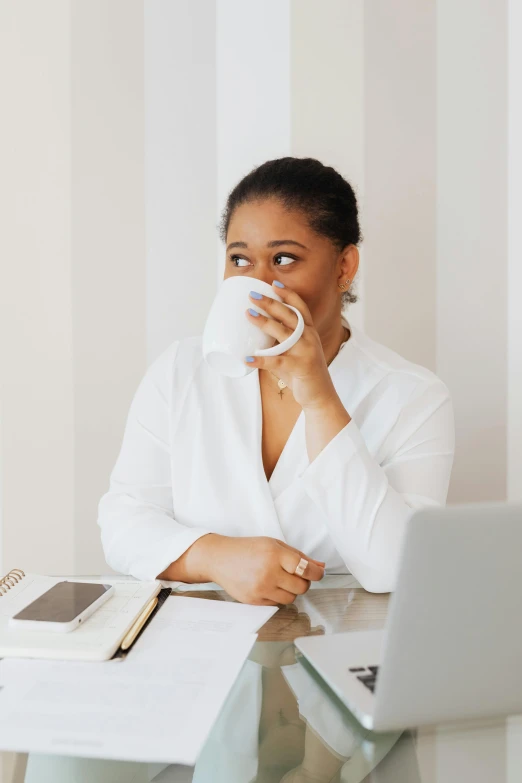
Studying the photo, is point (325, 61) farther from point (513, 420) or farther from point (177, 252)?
point (513, 420)

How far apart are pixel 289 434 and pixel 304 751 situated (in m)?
0.73

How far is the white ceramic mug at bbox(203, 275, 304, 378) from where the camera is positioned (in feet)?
3.06

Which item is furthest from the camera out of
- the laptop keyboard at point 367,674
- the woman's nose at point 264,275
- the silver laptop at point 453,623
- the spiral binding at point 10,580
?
the woman's nose at point 264,275

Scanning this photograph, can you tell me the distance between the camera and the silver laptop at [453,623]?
1.63ft

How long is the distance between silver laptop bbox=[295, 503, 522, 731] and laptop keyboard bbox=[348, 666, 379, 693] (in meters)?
0.05

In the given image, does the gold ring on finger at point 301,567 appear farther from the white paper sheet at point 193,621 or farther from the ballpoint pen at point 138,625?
the ballpoint pen at point 138,625

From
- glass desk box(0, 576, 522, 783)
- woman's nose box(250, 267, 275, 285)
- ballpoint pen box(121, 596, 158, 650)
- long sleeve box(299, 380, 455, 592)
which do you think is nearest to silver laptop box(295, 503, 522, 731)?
glass desk box(0, 576, 522, 783)

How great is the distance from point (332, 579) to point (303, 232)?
0.57 meters

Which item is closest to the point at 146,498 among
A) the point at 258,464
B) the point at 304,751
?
the point at 258,464

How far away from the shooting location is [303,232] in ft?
3.82

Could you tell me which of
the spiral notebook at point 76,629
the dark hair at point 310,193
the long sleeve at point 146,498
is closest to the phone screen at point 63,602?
the spiral notebook at point 76,629

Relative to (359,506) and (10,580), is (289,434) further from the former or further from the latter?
(10,580)

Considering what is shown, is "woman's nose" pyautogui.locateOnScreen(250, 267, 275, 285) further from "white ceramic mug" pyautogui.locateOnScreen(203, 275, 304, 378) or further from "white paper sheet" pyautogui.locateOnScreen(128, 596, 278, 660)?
"white paper sheet" pyautogui.locateOnScreen(128, 596, 278, 660)

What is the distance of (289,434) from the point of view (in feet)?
4.11
